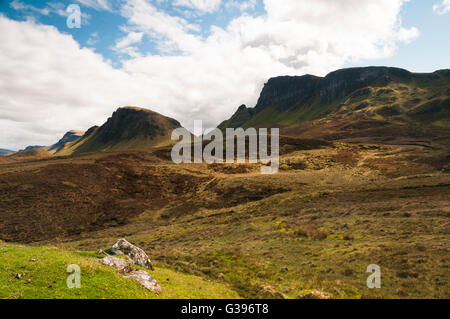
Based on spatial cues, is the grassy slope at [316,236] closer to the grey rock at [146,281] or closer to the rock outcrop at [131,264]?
the rock outcrop at [131,264]

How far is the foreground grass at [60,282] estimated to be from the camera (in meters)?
9.66

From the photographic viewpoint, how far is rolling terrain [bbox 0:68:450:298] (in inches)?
661

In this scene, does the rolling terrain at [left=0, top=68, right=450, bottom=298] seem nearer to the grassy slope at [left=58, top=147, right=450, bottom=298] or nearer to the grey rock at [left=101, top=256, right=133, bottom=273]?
the grassy slope at [left=58, top=147, right=450, bottom=298]

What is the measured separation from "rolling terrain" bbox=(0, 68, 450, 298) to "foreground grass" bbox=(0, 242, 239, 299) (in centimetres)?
18

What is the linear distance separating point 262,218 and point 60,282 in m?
29.9

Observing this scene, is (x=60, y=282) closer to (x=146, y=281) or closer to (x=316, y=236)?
(x=146, y=281)

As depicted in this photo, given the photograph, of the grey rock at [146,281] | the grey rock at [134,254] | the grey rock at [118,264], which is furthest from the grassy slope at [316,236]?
the grey rock at [118,264]

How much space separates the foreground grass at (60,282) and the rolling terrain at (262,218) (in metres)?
0.18

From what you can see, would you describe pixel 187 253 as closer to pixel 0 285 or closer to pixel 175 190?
pixel 0 285

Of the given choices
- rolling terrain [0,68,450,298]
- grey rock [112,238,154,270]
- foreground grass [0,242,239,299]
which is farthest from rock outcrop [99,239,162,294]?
rolling terrain [0,68,450,298]

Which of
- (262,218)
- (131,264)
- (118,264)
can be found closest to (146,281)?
(118,264)

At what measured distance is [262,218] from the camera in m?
36.9

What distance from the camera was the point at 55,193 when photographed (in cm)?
4800
